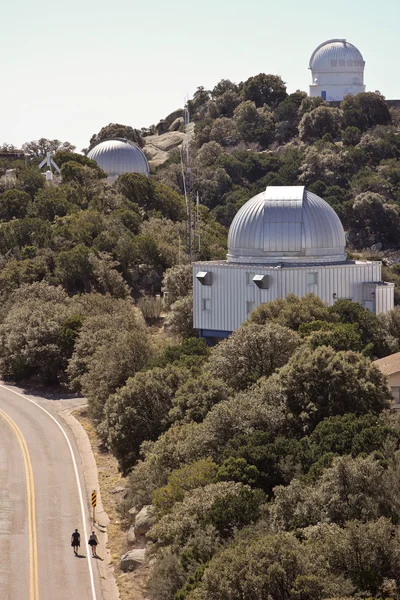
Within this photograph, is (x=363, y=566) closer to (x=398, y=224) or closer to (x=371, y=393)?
(x=371, y=393)

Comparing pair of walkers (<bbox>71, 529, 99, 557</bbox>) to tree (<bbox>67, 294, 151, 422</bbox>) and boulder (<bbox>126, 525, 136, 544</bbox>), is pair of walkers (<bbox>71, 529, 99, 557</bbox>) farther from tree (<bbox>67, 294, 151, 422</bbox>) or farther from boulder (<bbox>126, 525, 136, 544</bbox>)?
tree (<bbox>67, 294, 151, 422</bbox>)

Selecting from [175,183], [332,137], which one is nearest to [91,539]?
[175,183]

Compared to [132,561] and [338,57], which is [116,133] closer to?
[338,57]

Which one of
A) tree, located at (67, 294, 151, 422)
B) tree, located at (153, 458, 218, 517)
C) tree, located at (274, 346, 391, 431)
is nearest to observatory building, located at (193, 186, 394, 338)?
tree, located at (67, 294, 151, 422)

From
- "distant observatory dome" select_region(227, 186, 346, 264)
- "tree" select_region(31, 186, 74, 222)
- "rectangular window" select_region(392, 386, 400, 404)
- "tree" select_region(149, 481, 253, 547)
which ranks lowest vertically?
"tree" select_region(149, 481, 253, 547)

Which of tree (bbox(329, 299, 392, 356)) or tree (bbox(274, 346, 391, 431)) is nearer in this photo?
tree (bbox(274, 346, 391, 431))
